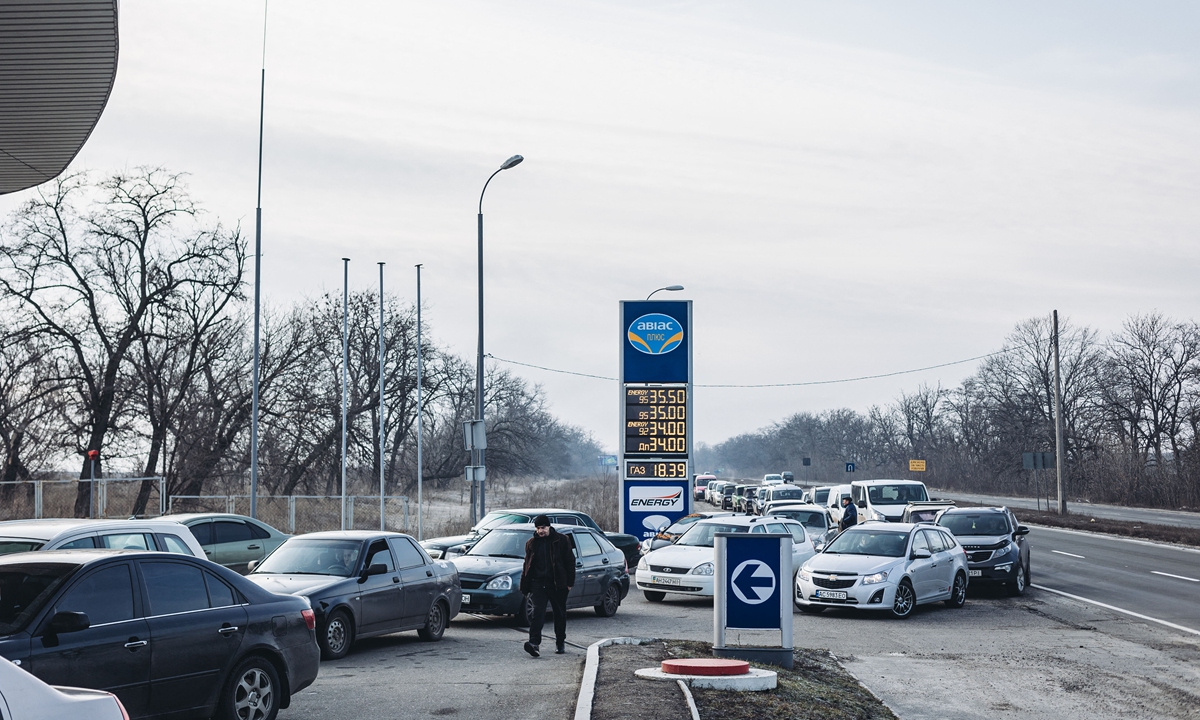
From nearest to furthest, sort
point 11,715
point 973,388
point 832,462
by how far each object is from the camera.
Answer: point 11,715 < point 973,388 < point 832,462

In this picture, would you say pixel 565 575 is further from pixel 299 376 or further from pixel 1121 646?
pixel 299 376

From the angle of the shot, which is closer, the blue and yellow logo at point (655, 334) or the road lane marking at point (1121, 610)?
the road lane marking at point (1121, 610)

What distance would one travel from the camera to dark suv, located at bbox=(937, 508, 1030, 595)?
72.8 feet

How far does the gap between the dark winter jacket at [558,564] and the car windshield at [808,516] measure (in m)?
15.4

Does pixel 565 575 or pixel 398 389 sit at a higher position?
pixel 398 389

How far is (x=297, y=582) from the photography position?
13047 mm

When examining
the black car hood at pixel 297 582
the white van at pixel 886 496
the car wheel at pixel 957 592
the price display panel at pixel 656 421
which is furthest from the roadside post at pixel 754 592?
the white van at pixel 886 496

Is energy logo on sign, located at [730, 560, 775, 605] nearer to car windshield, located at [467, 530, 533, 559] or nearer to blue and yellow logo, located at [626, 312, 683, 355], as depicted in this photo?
car windshield, located at [467, 530, 533, 559]

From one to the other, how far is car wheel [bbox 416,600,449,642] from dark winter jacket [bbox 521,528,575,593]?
1787 millimetres

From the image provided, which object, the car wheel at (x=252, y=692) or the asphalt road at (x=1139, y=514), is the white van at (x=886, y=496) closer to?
the asphalt road at (x=1139, y=514)

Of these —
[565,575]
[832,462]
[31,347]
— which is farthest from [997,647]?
[832,462]

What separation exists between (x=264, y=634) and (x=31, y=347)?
120 ft

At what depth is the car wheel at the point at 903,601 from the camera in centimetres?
1881

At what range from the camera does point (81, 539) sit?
34.3 ft
